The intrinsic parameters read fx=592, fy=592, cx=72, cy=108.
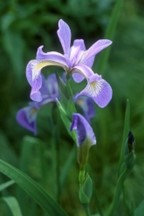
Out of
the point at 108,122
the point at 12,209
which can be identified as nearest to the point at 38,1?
the point at 108,122

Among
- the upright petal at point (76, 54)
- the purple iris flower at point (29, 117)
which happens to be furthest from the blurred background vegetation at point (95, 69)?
the upright petal at point (76, 54)

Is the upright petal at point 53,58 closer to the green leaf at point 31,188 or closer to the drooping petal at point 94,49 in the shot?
the drooping petal at point 94,49

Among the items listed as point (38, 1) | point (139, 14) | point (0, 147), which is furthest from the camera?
point (139, 14)

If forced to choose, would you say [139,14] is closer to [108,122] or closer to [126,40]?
[126,40]

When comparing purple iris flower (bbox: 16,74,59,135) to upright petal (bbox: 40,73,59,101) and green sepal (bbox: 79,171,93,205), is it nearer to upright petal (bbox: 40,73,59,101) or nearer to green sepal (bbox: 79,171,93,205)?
upright petal (bbox: 40,73,59,101)

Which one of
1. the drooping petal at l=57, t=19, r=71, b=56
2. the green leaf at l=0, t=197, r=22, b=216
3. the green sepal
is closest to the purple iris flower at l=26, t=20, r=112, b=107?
the drooping petal at l=57, t=19, r=71, b=56

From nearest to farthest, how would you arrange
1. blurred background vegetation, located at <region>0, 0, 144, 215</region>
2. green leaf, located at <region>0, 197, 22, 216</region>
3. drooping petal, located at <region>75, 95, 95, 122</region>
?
green leaf, located at <region>0, 197, 22, 216</region> → drooping petal, located at <region>75, 95, 95, 122</region> → blurred background vegetation, located at <region>0, 0, 144, 215</region>
